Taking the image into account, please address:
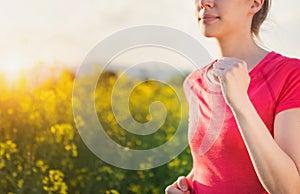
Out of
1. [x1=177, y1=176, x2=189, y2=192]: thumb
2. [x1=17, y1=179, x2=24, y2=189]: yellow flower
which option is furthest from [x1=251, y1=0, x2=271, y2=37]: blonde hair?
[x1=17, y1=179, x2=24, y2=189]: yellow flower

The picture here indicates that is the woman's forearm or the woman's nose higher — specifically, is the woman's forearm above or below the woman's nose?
below

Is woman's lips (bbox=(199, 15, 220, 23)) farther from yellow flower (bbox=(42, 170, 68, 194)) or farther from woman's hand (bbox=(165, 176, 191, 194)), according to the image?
yellow flower (bbox=(42, 170, 68, 194))

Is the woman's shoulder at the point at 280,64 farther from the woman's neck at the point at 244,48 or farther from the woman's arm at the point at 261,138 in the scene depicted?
the woman's arm at the point at 261,138

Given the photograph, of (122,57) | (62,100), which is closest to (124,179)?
(62,100)

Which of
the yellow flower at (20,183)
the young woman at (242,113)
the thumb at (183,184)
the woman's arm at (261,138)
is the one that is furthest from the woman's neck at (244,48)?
the yellow flower at (20,183)

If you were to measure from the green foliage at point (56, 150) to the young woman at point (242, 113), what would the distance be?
2084mm

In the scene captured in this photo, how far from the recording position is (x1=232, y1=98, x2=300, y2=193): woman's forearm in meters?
1.79

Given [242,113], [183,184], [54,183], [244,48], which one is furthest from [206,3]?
[54,183]

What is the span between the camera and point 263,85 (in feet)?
6.58

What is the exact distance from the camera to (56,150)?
459 centimetres

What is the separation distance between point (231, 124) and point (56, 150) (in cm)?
269

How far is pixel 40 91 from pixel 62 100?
226mm

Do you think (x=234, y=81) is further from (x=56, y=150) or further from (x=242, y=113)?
(x=56, y=150)

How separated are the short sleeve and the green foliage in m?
2.38
